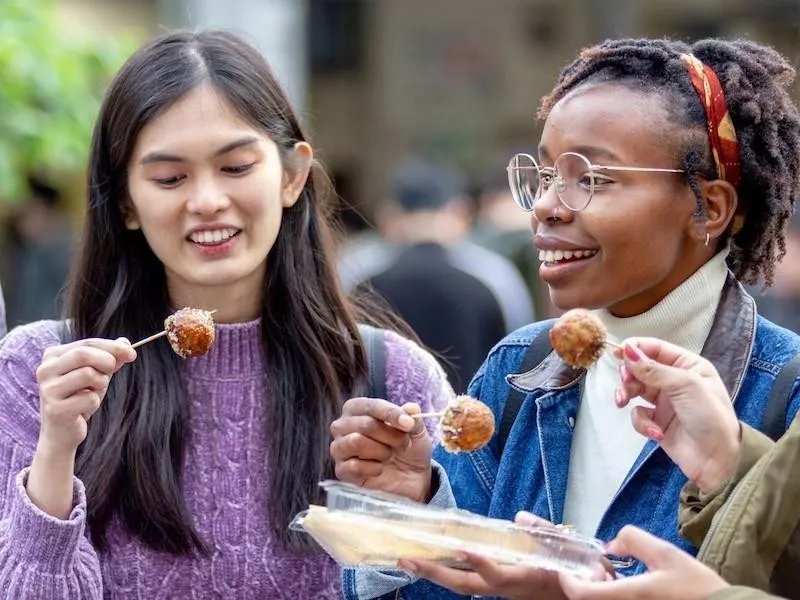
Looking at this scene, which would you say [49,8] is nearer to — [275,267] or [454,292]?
[454,292]

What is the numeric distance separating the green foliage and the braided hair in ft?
11.7

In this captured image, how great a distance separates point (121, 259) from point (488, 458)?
3.70ft

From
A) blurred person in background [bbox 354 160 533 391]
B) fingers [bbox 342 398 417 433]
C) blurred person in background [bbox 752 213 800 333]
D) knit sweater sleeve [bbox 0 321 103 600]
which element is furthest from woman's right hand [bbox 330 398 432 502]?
blurred person in background [bbox 752 213 800 333]

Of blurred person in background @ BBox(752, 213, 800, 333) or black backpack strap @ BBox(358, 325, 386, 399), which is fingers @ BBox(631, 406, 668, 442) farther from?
blurred person in background @ BBox(752, 213, 800, 333)

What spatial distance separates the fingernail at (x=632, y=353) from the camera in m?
2.38

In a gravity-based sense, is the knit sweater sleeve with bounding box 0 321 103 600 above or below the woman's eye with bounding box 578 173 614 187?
below

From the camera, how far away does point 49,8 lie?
6715 millimetres

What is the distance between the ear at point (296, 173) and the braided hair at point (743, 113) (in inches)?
Result: 31.6

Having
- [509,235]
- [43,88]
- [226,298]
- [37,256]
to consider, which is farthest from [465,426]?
[37,256]

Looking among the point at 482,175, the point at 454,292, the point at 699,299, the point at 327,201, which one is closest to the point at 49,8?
the point at 454,292

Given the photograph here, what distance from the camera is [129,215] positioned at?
3406 mm

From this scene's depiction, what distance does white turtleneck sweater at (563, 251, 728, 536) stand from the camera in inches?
108

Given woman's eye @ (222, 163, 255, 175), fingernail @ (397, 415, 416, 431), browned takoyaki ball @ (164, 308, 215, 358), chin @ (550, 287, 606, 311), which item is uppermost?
woman's eye @ (222, 163, 255, 175)

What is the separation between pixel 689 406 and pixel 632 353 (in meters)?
0.14
